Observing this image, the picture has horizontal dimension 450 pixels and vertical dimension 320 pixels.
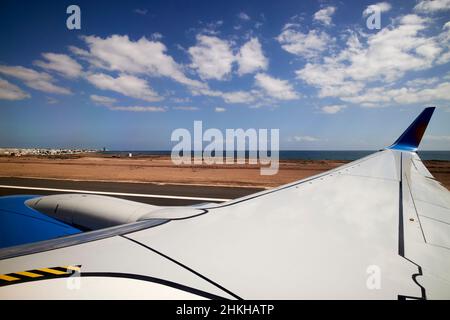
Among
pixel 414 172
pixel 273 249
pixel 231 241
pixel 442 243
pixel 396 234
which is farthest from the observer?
pixel 414 172

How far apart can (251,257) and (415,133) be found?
6.21 meters

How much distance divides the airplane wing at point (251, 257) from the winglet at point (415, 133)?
3.69 meters

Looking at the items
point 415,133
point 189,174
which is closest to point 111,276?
point 415,133

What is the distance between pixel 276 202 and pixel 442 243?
4.20ft

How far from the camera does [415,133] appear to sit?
5297mm

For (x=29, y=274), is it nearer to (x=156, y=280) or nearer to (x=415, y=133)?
(x=156, y=280)

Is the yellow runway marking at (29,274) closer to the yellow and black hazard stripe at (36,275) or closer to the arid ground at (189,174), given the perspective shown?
the yellow and black hazard stripe at (36,275)

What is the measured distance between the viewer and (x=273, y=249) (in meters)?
1.28

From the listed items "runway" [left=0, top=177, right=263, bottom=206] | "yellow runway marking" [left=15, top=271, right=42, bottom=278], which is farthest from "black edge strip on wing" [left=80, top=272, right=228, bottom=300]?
"runway" [left=0, top=177, right=263, bottom=206]

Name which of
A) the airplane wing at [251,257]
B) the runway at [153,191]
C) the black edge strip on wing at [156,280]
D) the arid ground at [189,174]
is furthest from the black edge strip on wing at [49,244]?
the arid ground at [189,174]
